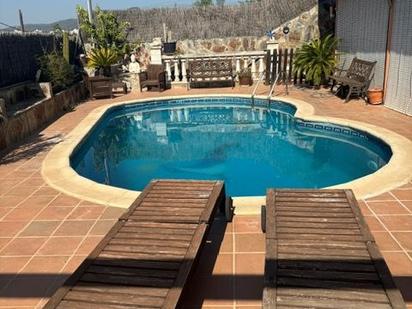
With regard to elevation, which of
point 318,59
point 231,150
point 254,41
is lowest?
point 231,150

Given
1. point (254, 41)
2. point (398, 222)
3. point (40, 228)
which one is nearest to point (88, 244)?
point (40, 228)

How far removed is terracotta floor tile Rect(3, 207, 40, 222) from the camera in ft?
17.6

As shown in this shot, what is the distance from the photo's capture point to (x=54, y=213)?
5.42 m

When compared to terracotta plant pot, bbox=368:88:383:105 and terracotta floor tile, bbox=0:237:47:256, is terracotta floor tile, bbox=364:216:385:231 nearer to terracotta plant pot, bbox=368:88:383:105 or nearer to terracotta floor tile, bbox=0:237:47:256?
terracotta floor tile, bbox=0:237:47:256

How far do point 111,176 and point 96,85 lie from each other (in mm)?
7353

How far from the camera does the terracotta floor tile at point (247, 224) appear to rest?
15.8 feet

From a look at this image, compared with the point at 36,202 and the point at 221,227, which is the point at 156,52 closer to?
the point at 36,202

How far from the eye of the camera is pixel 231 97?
14016 millimetres

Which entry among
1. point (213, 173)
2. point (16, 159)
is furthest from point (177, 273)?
point (16, 159)

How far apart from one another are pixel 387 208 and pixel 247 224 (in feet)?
6.32

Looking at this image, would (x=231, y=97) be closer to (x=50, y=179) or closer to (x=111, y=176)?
(x=111, y=176)

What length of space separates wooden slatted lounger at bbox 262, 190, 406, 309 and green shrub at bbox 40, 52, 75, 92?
10669mm

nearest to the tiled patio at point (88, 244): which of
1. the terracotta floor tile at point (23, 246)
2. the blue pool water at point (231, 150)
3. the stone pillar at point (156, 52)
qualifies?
the terracotta floor tile at point (23, 246)

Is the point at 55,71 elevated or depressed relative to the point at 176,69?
elevated
